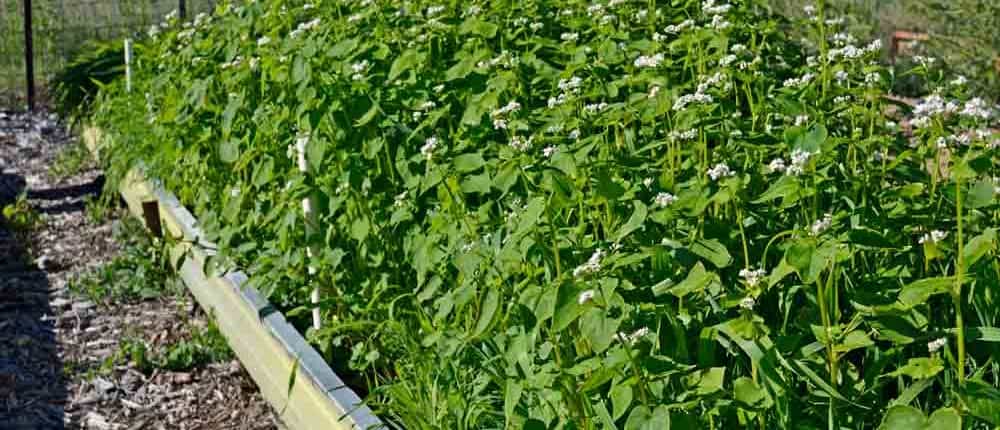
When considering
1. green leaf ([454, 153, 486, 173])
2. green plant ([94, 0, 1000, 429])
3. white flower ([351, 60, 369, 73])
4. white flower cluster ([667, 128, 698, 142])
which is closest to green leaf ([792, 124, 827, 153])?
green plant ([94, 0, 1000, 429])

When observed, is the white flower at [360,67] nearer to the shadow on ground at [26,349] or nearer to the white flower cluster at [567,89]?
the white flower cluster at [567,89]

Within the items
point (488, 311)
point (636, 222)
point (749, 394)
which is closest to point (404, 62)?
point (488, 311)

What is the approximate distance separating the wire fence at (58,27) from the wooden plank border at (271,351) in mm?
4922

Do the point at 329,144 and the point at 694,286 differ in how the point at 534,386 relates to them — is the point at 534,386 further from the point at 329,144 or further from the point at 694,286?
the point at 329,144

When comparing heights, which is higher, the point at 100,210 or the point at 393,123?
the point at 393,123

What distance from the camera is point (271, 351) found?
11.4 feet

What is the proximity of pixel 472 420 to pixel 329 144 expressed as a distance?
115 centimetres

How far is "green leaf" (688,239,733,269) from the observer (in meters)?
2.02

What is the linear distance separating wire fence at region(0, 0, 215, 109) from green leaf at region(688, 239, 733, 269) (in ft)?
24.5

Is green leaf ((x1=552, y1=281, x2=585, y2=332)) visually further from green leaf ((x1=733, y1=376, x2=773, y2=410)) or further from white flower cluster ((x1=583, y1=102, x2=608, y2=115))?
white flower cluster ((x1=583, y1=102, x2=608, y2=115))

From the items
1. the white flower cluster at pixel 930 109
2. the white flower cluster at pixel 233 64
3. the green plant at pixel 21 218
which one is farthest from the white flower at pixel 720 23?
the green plant at pixel 21 218

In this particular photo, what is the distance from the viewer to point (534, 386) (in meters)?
2.15

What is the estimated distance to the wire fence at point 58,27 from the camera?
9219 millimetres

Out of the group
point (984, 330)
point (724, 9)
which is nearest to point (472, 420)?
point (984, 330)
